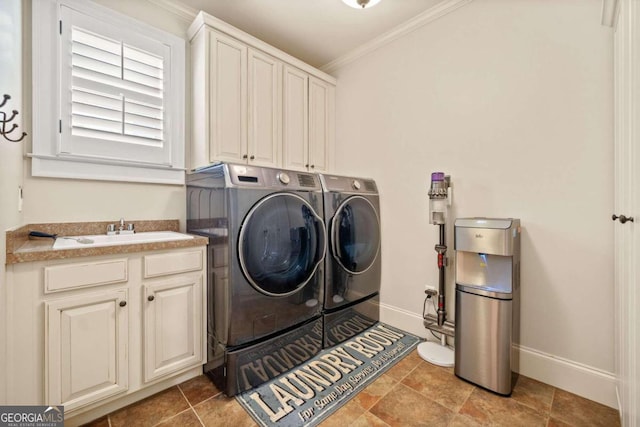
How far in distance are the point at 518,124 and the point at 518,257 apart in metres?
0.85

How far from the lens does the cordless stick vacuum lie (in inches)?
76.0

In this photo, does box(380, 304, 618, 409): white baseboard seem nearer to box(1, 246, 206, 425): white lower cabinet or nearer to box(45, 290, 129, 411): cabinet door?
box(1, 246, 206, 425): white lower cabinet

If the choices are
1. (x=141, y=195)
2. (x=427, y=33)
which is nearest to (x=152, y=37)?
(x=141, y=195)

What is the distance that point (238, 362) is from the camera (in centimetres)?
156

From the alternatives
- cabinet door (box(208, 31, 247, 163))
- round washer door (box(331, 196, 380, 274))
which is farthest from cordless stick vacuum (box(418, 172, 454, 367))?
cabinet door (box(208, 31, 247, 163))

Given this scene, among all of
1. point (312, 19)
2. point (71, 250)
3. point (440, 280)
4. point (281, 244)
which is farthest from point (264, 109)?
point (440, 280)

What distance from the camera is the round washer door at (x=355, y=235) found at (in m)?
2.13

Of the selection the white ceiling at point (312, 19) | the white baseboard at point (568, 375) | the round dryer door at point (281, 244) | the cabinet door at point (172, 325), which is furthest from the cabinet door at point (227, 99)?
the white baseboard at point (568, 375)

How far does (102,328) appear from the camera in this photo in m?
1.34

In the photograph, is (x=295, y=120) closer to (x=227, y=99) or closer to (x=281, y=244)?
(x=227, y=99)

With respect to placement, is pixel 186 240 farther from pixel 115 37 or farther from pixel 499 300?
pixel 499 300

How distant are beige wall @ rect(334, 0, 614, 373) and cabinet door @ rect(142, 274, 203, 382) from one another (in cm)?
161

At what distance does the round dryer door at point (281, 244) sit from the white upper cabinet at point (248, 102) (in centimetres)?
63

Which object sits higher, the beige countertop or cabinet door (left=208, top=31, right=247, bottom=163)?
cabinet door (left=208, top=31, right=247, bottom=163)
